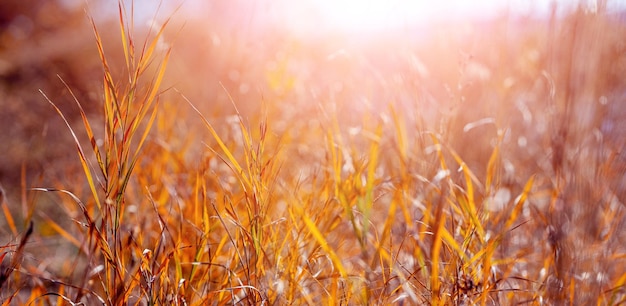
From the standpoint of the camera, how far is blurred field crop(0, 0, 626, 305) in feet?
2.68

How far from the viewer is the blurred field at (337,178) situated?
2.68 feet

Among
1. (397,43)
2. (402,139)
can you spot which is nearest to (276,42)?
(397,43)

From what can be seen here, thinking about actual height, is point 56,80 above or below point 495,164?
below

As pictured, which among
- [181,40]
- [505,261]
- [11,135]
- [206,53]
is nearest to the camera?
[505,261]

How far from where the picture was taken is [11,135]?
3.04 meters

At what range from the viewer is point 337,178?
2.75 feet

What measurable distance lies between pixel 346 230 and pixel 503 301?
16.0 inches

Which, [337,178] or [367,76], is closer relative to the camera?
[337,178]

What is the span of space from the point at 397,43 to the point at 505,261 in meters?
1.58

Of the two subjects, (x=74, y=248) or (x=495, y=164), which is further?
(x=74, y=248)

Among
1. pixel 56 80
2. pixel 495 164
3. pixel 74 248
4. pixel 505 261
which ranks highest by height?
pixel 495 164

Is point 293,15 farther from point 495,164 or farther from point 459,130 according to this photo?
point 495,164

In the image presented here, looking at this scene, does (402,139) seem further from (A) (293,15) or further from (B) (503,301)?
(A) (293,15)

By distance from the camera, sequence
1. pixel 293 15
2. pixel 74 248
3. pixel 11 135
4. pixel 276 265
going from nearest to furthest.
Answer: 1. pixel 276 265
2. pixel 74 248
3. pixel 293 15
4. pixel 11 135
